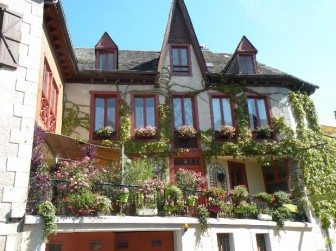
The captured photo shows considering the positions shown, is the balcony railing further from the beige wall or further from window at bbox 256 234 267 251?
the beige wall

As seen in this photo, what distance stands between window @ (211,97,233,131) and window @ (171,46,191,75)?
81.7 inches

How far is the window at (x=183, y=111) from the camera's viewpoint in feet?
51.3

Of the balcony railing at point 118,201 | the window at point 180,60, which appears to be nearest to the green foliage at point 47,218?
the balcony railing at point 118,201

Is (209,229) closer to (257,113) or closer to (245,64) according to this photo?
(257,113)

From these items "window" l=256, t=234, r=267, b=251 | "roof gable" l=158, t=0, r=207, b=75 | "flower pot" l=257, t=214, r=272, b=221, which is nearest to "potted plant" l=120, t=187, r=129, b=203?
"flower pot" l=257, t=214, r=272, b=221

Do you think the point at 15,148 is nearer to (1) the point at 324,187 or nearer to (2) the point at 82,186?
(2) the point at 82,186

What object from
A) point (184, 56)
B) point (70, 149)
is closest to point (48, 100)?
point (70, 149)

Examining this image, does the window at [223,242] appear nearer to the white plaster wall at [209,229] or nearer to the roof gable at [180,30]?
the white plaster wall at [209,229]

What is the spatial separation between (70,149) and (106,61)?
6.09 m

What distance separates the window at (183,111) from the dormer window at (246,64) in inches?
135

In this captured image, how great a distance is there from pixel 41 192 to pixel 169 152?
24.3ft

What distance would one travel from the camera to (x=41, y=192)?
26.7ft

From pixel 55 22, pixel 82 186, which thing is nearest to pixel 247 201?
pixel 82 186

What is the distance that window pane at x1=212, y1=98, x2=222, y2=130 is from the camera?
15.8 meters
